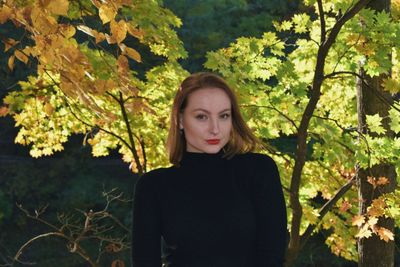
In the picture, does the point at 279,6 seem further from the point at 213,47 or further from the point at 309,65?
the point at 309,65

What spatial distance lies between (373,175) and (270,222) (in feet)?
17.3

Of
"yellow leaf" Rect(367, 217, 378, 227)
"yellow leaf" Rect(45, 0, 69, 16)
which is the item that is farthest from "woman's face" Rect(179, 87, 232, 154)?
"yellow leaf" Rect(367, 217, 378, 227)

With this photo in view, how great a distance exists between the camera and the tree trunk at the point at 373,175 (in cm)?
763

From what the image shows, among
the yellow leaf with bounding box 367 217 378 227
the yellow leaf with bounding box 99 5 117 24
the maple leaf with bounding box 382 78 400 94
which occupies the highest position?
the maple leaf with bounding box 382 78 400 94

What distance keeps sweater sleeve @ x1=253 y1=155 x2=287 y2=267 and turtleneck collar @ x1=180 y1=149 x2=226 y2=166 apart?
230 millimetres

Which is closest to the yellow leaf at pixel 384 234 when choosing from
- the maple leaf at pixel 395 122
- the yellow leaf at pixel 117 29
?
the maple leaf at pixel 395 122

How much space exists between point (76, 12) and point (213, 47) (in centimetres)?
1327

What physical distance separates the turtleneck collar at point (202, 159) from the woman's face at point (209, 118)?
0.03 meters

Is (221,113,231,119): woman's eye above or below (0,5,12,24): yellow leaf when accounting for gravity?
below

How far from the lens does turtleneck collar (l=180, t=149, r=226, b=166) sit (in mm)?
2947

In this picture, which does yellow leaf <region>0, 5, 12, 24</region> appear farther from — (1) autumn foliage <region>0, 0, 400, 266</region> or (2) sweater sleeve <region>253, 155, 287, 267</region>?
(2) sweater sleeve <region>253, 155, 287, 267</region>

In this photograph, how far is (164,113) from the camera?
9000 millimetres

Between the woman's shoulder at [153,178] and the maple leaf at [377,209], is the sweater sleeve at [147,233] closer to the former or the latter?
the woman's shoulder at [153,178]

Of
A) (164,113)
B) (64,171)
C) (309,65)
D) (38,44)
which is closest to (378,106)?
(309,65)
